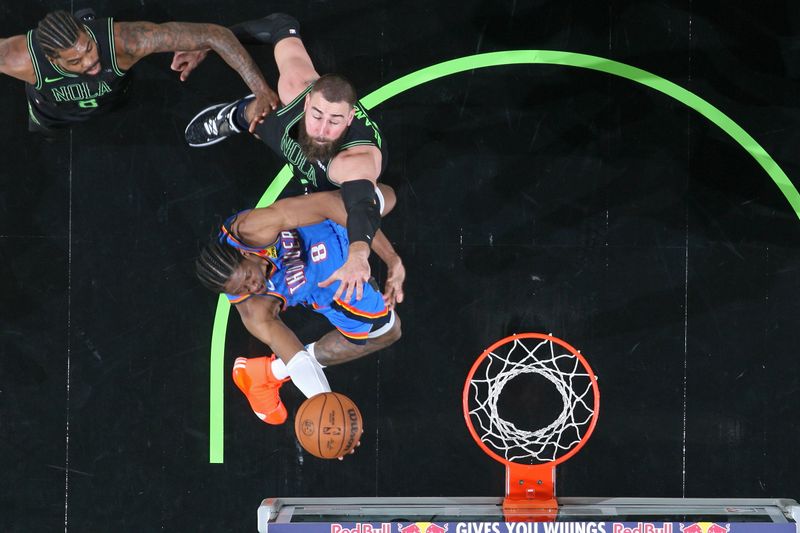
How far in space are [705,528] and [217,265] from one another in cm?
368

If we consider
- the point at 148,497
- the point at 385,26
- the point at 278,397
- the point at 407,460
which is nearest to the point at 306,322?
the point at 278,397

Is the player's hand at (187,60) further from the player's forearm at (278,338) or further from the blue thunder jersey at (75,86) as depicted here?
the player's forearm at (278,338)

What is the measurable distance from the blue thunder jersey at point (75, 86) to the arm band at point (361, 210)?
2081mm

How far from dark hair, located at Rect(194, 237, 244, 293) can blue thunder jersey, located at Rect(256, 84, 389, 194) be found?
0.81 meters

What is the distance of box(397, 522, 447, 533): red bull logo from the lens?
5.68 m

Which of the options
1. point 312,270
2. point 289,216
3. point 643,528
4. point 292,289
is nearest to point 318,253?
point 312,270

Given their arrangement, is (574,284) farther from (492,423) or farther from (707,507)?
(707,507)

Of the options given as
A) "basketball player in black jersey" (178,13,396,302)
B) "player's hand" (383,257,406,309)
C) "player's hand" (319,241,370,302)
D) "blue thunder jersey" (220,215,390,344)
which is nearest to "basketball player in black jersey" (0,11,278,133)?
"basketball player in black jersey" (178,13,396,302)

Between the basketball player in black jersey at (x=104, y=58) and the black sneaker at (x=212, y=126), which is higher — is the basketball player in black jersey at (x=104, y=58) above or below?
above

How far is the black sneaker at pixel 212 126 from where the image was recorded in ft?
21.7

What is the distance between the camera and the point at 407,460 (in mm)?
6895

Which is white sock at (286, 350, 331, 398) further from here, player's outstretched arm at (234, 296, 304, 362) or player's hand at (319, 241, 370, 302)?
player's hand at (319, 241, 370, 302)

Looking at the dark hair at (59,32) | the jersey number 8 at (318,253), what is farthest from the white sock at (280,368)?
the dark hair at (59,32)

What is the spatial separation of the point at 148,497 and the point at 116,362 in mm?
1109
